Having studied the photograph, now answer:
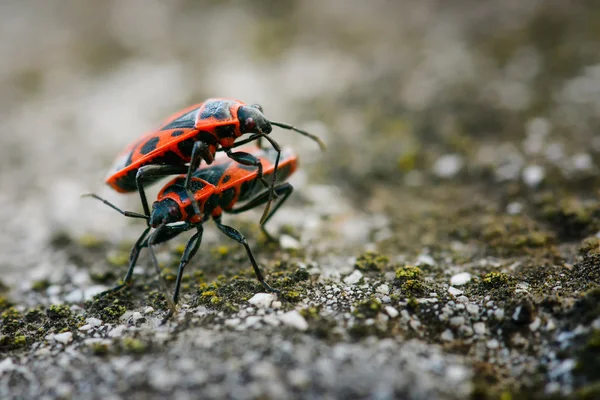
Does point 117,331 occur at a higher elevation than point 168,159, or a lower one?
lower

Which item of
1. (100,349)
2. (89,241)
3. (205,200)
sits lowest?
(100,349)

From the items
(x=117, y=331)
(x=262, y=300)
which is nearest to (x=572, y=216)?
(x=262, y=300)

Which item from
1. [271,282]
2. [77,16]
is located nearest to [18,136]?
[77,16]

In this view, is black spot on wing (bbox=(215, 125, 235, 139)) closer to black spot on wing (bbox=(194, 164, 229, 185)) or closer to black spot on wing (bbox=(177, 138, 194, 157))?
black spot on wing (bbox=(177, 138, 194, 157))

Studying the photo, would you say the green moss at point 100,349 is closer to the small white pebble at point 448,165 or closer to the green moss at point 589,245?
the green moss at point 589,245

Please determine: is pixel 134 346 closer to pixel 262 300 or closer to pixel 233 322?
pixel 233 322

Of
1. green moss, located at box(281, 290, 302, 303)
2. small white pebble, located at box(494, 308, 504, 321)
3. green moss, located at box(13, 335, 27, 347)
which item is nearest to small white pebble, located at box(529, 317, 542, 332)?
small white pebble, located at box(494, 308, 504, 321)

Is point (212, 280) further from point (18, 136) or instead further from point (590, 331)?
point (18, 136)

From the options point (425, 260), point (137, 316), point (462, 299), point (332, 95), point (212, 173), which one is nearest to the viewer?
point (462, 299)
